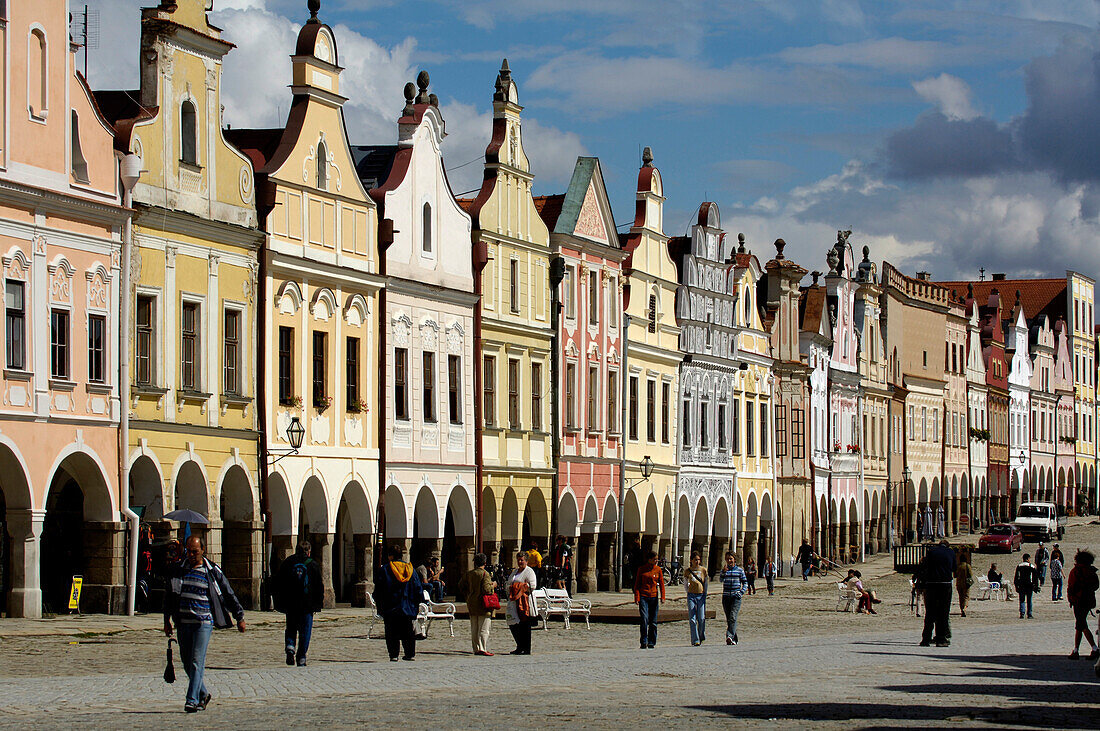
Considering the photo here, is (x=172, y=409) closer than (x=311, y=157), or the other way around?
(x=172, y=409)

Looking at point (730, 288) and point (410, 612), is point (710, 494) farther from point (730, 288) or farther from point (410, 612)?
point (410, 612)

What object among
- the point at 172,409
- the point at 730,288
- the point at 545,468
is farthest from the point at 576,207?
the point at 172,409

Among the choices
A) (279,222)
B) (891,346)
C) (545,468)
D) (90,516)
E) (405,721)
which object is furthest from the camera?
(891,346)

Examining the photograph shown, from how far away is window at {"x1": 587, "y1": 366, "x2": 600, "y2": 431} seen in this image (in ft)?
190

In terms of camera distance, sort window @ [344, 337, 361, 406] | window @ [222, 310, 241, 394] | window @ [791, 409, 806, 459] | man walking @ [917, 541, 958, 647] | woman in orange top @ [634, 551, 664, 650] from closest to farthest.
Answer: woman in orange top @ [634, 551, 664, 650]
man walking @ [917, 541, 958, 647]
window @ [222, 310, 241, 394]
window @ [344, 337, 361, 406]
window @ [791, 409, 806, 459]

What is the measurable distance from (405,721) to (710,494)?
49926 mm

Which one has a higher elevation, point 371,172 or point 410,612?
point 371,172

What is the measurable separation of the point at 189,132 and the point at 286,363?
579cm

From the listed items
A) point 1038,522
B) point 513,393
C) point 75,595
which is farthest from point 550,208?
point 1038,522

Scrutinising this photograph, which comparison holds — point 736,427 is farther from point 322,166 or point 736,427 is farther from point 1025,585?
point 322,166

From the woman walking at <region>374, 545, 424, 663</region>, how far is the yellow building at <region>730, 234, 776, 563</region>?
42.8 m

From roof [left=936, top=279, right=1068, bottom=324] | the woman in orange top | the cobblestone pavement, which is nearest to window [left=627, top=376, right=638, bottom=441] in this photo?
the cobblestone pavement

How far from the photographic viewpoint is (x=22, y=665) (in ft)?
83.8

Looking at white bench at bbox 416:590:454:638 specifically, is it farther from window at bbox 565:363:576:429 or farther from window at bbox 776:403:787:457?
window at bbox 776:403:787:457
